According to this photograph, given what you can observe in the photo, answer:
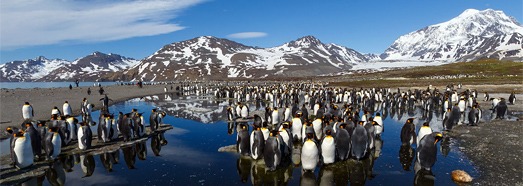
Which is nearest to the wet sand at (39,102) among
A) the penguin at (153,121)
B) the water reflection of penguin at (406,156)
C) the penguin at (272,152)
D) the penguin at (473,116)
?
the penguin at (153,121)

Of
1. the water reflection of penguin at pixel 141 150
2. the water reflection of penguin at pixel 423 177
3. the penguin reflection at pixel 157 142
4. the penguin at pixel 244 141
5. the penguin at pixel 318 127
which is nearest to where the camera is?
the water reflection of penguin at pixel 423 177

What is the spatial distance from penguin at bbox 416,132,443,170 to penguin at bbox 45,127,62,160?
12.0 meters

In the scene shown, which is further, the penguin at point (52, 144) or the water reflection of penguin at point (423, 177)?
the penguin at point (52, 144)

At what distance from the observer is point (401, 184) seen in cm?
952

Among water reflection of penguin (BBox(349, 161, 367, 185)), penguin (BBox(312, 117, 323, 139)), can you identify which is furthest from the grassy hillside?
water reflection of penguin (BBox(349, 161, 367, 185))

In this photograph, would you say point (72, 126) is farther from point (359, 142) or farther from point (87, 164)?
Answer: point (359, 142)

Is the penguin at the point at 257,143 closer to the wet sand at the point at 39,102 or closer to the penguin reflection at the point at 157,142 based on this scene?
the penguin reflection at the point at 157,142

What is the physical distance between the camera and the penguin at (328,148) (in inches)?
414

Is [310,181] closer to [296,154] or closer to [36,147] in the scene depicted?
[296,154]

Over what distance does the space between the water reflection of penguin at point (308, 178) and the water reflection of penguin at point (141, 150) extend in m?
6.20

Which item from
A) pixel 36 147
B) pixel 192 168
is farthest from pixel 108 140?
pixel 192 168

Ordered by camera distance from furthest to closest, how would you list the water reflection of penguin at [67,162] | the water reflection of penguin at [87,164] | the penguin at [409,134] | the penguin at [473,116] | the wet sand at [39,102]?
the wet sand at [39,102] → the penguin at [473,116] → the penguin at [409,134] → the water reflection of penguin at [67,162] → the water reflection of penguin at [87,164]

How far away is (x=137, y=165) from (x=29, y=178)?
10.2ft

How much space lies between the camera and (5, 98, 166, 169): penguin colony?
1077cm
